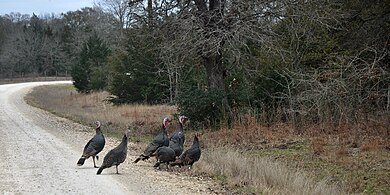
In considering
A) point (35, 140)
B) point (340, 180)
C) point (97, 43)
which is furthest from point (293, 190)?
point (97, 43)

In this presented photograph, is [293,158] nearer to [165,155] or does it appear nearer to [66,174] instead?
[165,155]

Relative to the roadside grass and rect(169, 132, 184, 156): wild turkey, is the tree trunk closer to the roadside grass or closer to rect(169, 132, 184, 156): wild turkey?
the roadside grass

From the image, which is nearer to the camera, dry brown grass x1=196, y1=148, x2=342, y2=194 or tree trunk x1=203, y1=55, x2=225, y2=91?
dry brown grass x1=196, y1=148, x2=342, y2=194

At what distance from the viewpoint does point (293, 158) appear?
15.5 metres

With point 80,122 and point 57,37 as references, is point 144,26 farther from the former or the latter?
point 57,37

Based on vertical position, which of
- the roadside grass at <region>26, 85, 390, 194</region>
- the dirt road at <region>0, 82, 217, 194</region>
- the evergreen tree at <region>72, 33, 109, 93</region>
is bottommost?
the roadside grass at <region>26, 85, 390, 194</region>

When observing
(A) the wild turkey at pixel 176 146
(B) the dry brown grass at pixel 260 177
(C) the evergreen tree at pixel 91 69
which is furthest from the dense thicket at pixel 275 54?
(C) the evergreen tree at pixel 91 69

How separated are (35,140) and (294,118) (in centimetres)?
935

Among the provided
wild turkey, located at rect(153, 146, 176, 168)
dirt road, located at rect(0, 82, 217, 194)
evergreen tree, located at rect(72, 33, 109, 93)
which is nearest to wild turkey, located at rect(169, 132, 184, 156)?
wild turkey, located at rect(153, 146, 176, 168)

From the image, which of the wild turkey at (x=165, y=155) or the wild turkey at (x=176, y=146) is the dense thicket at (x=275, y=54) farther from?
the wild turkey at (x=165, y=155)

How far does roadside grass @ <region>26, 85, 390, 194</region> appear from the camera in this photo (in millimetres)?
11641

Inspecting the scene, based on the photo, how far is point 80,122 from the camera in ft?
87.0

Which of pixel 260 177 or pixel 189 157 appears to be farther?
pixel 189 157

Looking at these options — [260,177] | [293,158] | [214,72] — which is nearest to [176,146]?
[260,177]
